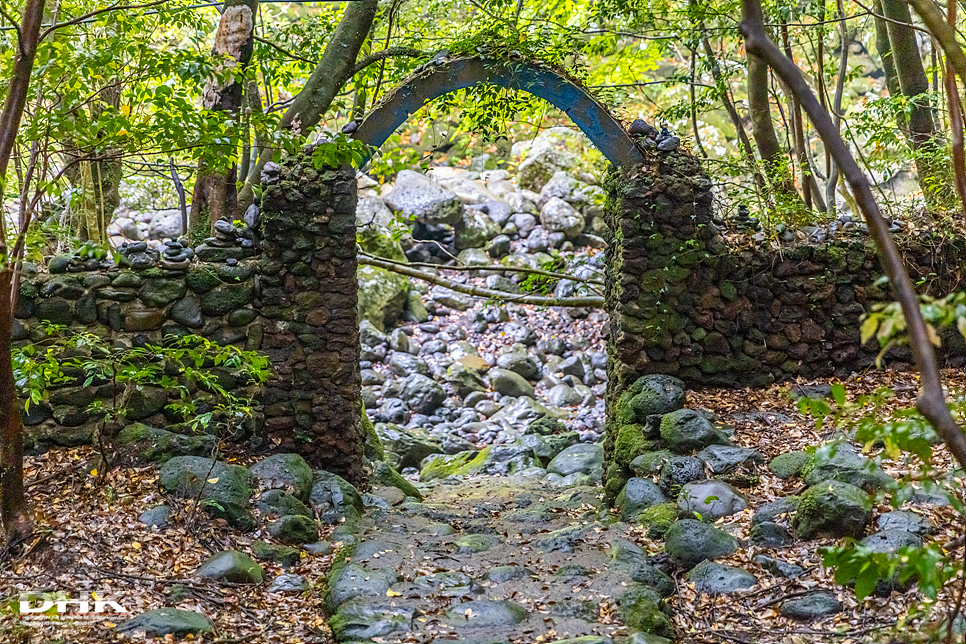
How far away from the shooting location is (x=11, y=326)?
12.2 feet

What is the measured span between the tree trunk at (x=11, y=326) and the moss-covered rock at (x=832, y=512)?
4153mm

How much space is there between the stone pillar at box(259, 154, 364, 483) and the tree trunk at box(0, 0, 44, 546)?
2370 mm

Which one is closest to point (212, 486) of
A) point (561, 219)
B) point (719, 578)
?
point (719, 578)

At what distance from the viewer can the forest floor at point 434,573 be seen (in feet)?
11.9

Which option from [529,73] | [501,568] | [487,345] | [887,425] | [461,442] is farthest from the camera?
[487,345]

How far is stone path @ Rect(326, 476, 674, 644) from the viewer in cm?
378

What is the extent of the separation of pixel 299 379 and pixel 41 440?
185cm

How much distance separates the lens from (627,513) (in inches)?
222

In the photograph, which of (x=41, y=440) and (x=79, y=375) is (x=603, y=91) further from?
(x=41, y=440)

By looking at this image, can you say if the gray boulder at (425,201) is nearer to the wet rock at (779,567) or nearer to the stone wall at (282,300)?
the stone wall at (282,300)

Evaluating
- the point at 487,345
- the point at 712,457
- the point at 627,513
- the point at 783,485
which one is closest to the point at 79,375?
the point at 627,513

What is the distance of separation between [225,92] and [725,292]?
4631 mm

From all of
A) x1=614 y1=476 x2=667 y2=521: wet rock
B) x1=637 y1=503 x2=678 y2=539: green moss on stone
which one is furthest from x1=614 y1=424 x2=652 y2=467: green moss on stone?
x1=637 y1=503 x2=678 y2=539: green moss on stone

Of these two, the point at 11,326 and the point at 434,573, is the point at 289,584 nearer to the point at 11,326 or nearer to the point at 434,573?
the point at 434,573
